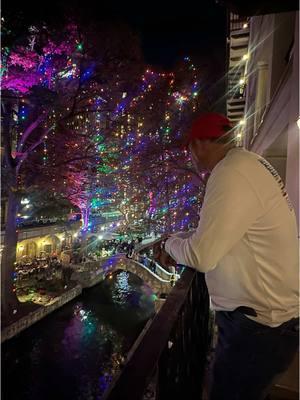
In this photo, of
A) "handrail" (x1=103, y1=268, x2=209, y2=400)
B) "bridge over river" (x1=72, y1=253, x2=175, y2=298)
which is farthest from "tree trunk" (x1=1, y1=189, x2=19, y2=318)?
"handrail" (x1=103, y1=268, x2=209, y2=400)

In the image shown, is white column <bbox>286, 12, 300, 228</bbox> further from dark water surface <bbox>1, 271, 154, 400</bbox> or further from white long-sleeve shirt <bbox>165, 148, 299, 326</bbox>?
dark water surface <bbox>1, 271, 154, 400</bbox>

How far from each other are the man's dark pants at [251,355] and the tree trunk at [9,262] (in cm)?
1593

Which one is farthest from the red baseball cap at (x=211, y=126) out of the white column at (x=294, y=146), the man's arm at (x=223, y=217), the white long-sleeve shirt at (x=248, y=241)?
the white column at (x=294, y=146)

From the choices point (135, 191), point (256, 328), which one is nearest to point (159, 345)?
point (256, 328)

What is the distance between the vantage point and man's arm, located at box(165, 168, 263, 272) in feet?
4.64

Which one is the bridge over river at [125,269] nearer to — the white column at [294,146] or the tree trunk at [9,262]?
the tree trunk at [9,262]

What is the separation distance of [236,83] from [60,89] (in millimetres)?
9463

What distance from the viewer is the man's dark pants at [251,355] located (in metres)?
1.60

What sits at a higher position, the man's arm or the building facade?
the building facade

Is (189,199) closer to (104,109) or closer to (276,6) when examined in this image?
(104,109)

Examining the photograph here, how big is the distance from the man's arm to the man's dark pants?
40cm

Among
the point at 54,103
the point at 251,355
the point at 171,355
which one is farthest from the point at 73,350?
the point at 251,355

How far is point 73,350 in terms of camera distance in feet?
50.3

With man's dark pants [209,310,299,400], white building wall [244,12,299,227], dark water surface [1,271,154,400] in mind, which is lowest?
dark water surface [1,271,154,400]
